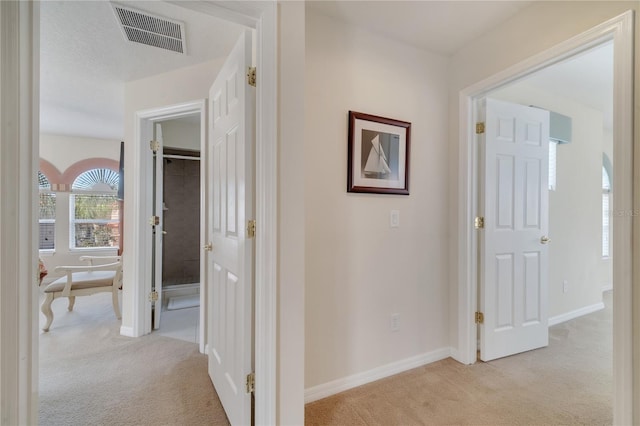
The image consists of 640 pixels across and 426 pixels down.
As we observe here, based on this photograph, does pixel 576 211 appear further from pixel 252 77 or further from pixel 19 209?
pixel 19 209

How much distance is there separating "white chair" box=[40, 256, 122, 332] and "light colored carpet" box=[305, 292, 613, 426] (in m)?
2.59

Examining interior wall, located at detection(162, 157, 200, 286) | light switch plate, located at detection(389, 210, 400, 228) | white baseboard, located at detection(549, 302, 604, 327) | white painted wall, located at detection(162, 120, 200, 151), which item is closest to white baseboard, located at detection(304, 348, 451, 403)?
light switch plate, located at detection(389, 210, 400, 228)

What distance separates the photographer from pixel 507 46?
187 centimetres

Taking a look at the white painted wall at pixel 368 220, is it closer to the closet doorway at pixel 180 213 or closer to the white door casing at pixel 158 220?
the white door casing at pixel 158 220

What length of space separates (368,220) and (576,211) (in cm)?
278

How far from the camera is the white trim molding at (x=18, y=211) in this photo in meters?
0.92

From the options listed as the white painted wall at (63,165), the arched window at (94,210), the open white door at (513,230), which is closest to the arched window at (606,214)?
the open white door at (513,230)

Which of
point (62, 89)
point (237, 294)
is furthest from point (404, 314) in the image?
point (62, 89)

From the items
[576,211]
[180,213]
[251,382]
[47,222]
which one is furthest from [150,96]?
[576,211]

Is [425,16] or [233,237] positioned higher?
[425,16]

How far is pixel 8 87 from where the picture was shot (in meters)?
0.92

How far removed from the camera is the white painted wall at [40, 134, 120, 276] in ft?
15.0

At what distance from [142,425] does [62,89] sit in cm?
331

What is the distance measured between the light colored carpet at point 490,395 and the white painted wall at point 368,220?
0.18 metres
